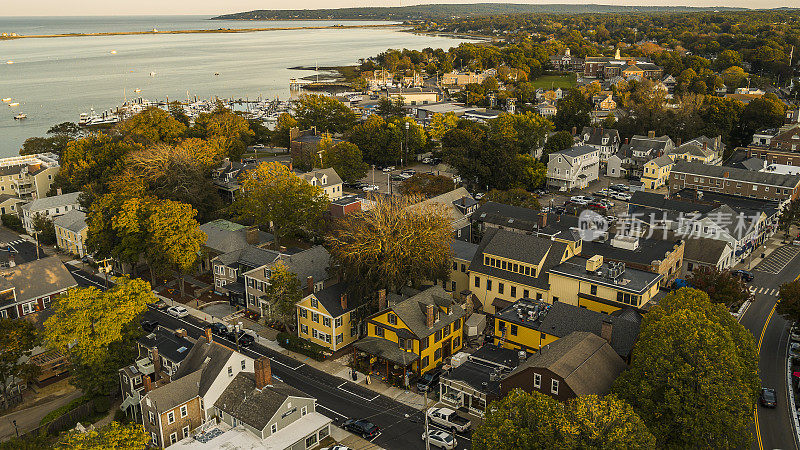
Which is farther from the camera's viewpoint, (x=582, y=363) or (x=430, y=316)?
(x=430, y=316)

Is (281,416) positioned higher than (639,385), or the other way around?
(639,385)

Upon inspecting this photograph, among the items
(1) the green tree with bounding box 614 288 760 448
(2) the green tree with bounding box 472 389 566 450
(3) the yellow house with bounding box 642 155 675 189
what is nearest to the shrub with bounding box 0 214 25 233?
(2) the green tree with bounding box 472 389 566 450

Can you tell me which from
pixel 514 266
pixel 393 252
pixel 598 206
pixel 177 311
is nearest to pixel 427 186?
pixel 598 206

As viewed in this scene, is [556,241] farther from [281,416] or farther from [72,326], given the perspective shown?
[72,326]

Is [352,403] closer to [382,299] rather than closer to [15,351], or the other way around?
[382,299]

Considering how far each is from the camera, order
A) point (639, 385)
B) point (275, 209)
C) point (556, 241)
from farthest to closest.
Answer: point (275, 209) < point (556, 241) < point (639, 385)

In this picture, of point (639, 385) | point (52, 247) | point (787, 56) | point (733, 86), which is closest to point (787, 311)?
point (639, 385)

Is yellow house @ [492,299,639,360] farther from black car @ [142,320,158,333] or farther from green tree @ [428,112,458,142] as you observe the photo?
green tree @ [428,112,458,142]
